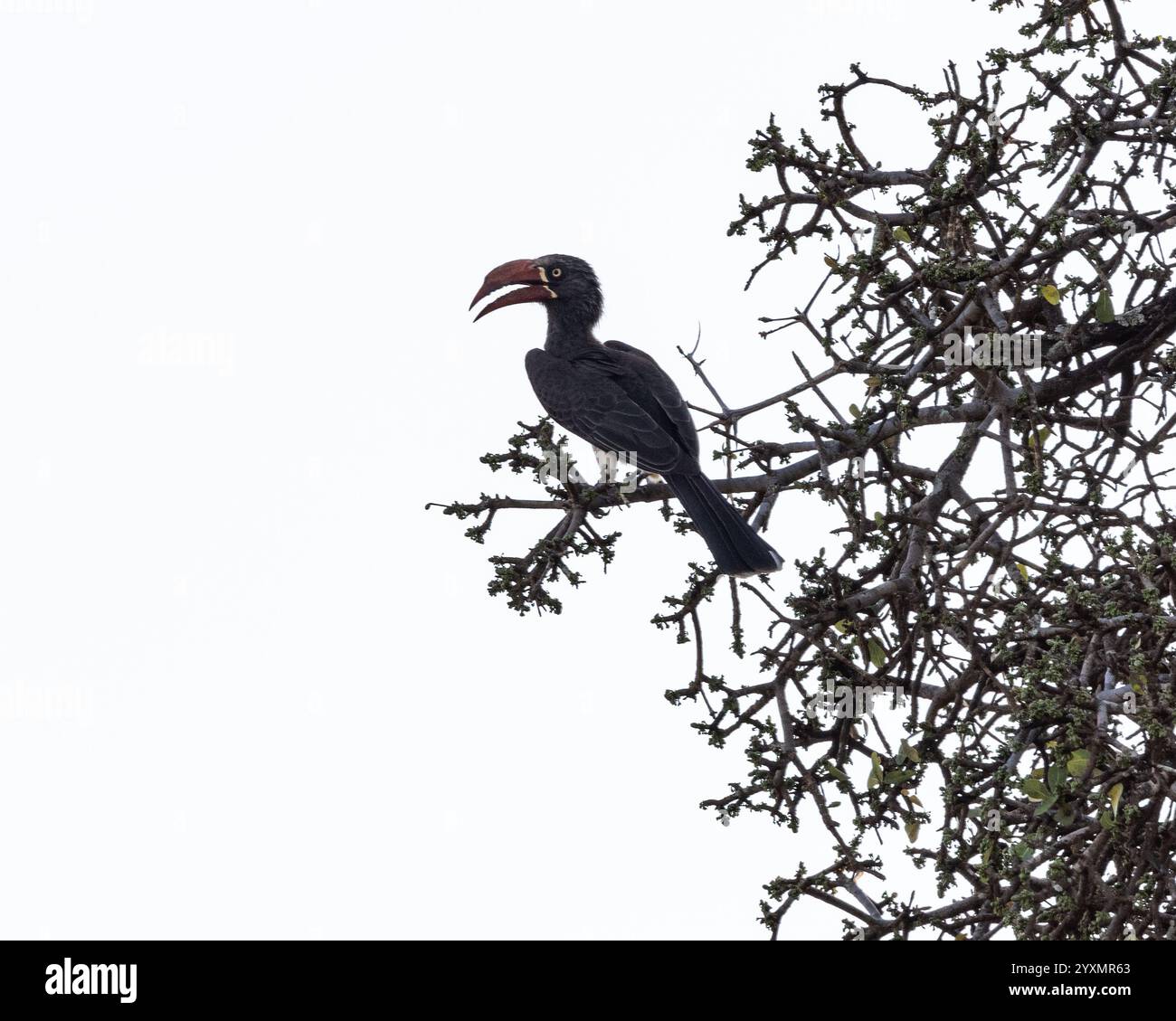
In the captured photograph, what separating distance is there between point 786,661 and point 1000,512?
83 cm

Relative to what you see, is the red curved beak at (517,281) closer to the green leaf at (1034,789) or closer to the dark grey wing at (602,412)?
the dark grey wing at (602,412)

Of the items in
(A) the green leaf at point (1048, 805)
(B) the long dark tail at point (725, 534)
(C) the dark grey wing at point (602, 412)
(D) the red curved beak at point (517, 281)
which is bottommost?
(A) the green leaf at point (1048, 805)

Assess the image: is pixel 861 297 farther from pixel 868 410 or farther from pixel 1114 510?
pixel 1114 510

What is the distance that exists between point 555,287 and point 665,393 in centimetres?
135

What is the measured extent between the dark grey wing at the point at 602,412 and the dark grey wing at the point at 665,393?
8cm

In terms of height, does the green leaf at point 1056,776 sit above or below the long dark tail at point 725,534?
below

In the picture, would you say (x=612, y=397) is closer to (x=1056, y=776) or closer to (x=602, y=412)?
(x=602, y=412)

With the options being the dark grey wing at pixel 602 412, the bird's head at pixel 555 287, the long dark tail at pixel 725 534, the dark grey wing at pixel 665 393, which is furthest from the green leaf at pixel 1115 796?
the bird's head at pixel 555 287

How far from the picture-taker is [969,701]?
4.99m

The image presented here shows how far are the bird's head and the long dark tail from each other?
263cm

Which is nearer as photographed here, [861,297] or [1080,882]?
[1080,882]

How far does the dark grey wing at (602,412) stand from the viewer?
7.10m

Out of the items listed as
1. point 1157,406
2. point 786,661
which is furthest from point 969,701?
point 1157,406
